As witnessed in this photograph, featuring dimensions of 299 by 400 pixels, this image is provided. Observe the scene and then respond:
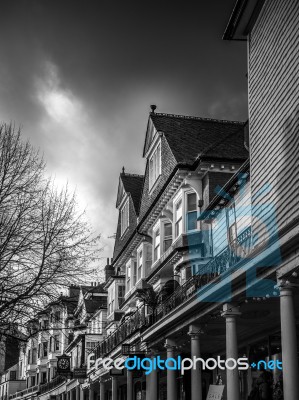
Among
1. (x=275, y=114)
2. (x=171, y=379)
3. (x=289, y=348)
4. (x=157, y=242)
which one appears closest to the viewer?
(x=289, y=348)

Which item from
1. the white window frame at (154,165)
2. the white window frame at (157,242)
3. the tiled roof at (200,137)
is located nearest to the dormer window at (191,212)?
the tiled roof at (200,137)

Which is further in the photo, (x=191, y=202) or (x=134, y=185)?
(x=134, y=185)

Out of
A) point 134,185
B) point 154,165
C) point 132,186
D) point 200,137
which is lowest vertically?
point 154,165

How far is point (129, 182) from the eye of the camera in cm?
4338

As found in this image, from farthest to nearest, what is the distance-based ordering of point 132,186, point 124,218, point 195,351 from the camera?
point 124,218 < point 132,186 < point 195,351

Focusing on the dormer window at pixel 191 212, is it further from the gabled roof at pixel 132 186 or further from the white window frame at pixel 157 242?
the gabled roof at pixel 132 186

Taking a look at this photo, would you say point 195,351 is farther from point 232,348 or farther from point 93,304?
point 93,304

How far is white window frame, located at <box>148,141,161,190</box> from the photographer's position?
32.9 meters

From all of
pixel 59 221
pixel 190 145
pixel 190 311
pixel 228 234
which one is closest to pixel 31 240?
pixel 59 221

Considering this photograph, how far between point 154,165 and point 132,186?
30.3 feet

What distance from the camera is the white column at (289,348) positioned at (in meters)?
11.9

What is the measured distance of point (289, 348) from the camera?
39.7 feet

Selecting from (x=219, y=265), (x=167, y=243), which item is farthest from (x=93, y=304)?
(x=219, y=265)

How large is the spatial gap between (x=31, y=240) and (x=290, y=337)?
10514mm
